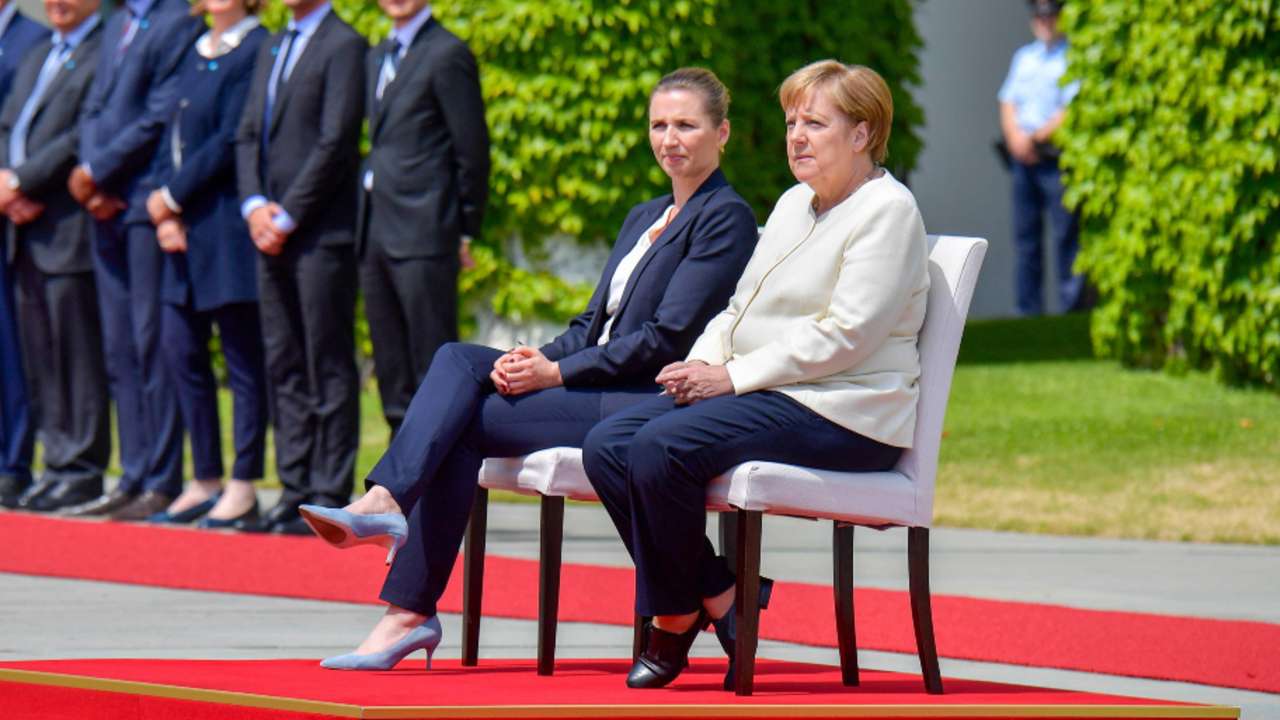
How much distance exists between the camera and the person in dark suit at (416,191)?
8211 mm

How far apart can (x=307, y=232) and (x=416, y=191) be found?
50 centimetres

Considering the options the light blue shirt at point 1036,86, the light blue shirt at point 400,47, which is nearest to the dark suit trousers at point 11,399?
the light blue shirt at point 400,47

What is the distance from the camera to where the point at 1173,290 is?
1119 centimetres

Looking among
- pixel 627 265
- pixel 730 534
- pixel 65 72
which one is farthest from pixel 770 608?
pixel 65 72

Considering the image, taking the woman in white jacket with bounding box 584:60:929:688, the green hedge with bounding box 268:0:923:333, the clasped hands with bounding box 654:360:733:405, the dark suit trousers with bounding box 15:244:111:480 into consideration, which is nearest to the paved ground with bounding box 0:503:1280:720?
the woman in white jacket with bounding box 584:60:929:688

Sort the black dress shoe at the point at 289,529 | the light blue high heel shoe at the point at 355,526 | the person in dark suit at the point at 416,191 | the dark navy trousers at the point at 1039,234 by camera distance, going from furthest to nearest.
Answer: the dark navy trousers at the point at 1039,234 → the black dress shoe at the point at 289,529 → the person in dark suit at the point at 416,191 → the light blue high heel shoe at the point at 355,526

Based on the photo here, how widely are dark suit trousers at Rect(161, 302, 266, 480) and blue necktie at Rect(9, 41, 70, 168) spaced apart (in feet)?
4.01

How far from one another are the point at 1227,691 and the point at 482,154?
3824 mm

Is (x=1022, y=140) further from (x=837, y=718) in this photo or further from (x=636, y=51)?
(x=837, y=718)

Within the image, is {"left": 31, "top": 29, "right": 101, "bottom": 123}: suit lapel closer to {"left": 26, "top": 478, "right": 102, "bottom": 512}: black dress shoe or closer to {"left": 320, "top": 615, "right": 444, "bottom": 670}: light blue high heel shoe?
{"left": 26, "top": 478, "right": 102, "bottom": 512}: black dress shoe

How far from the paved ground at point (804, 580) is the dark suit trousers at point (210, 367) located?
1.09m

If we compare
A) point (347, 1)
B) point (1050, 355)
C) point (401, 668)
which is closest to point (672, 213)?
point (401, 668)

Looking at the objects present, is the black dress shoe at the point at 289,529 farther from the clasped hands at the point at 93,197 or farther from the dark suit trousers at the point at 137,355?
the clasped hands at the point at 93,197

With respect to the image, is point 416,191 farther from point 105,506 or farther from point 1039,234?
point 1039,234
